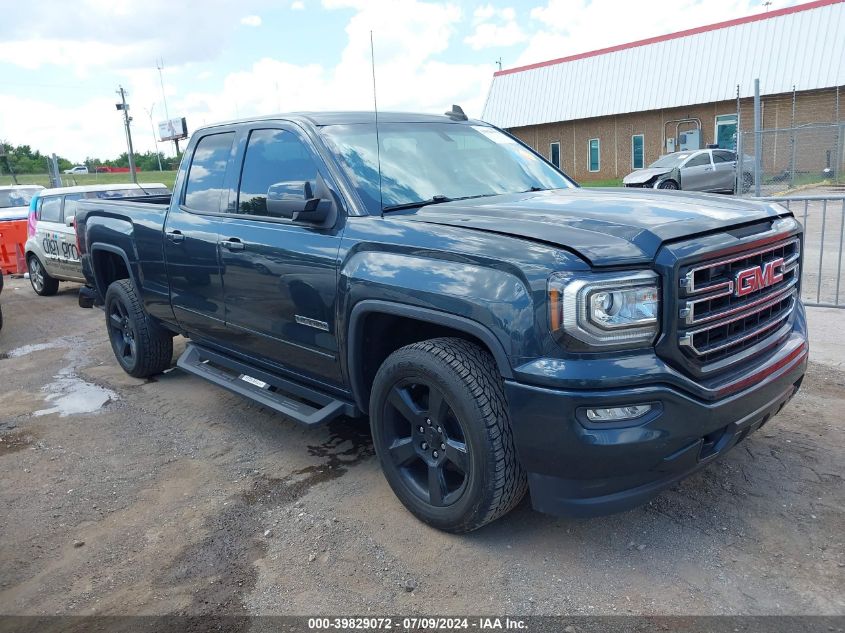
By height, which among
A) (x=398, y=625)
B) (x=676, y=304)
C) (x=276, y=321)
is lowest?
(x=398, y=625)

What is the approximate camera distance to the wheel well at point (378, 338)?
347 cm

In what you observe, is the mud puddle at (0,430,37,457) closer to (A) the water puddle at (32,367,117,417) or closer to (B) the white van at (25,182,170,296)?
Answer: (A) the water puddle at (32,367,117,417)

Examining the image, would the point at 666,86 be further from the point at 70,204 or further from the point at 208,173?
the point at 208,173

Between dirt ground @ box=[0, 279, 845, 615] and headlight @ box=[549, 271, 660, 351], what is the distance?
3.46 ft

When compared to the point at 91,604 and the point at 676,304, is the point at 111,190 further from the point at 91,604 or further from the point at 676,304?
the point at 676,304

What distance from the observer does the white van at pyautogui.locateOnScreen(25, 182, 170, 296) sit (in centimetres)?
1029

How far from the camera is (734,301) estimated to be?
2.91m

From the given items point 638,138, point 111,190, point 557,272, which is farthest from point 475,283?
point 638,138

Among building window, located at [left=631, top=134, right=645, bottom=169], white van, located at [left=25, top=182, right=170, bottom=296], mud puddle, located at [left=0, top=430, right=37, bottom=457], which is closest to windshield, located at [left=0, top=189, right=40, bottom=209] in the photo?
white van, located at [left=25, top=182, right=170, bottom=296]

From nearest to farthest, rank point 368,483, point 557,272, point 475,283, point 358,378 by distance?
point 557,272, point 475,283, point 358,378, point 368,483

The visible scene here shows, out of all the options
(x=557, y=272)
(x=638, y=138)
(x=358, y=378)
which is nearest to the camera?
(x=557, y=272)

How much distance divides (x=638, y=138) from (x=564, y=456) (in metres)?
32.0

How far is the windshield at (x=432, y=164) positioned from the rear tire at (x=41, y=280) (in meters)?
9.05

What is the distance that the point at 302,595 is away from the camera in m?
2.91
